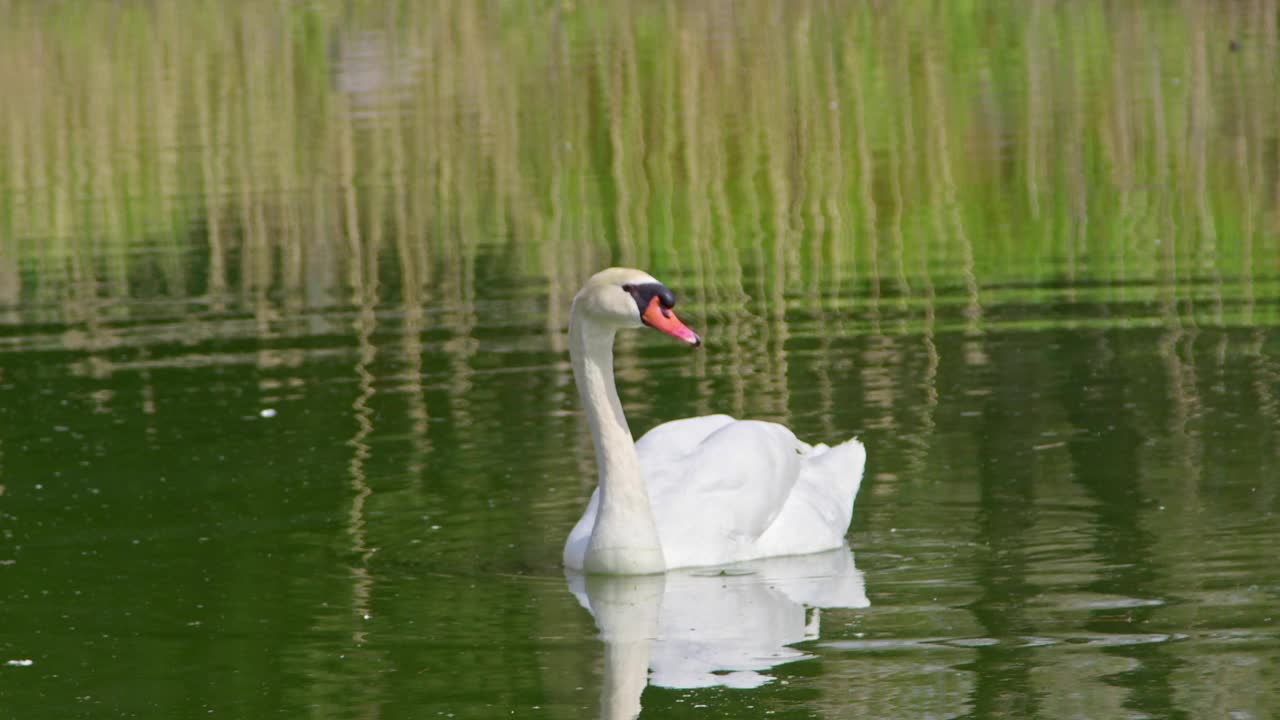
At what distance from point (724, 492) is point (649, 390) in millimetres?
2953

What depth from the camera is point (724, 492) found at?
359 inches

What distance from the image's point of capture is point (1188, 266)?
1477cm

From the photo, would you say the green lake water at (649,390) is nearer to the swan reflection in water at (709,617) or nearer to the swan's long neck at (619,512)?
A: the swan reflection in water at (709,617)

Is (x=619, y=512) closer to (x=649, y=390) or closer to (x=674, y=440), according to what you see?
(x=674, y=440)

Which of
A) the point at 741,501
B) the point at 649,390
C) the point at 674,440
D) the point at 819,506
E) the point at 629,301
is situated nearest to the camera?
the point at 629,301

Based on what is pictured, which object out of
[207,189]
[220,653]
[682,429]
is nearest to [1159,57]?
[207,189]

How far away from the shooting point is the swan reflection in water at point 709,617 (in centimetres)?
760

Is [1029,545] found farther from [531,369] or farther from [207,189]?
[207,189]

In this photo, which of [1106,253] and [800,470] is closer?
[800,470]

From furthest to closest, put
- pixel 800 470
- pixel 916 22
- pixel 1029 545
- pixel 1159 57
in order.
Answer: pixel 916 22
pixel 1159 57
pixel 800 470
pixel 1029 545

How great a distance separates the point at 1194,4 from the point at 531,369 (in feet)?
→ 77.8

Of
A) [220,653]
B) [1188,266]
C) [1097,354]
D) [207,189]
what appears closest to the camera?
[220,653]

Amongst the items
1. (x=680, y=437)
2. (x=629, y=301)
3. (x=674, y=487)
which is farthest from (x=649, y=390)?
(x=629, y=301)

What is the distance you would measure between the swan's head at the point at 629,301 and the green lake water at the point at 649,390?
0.95 meters
